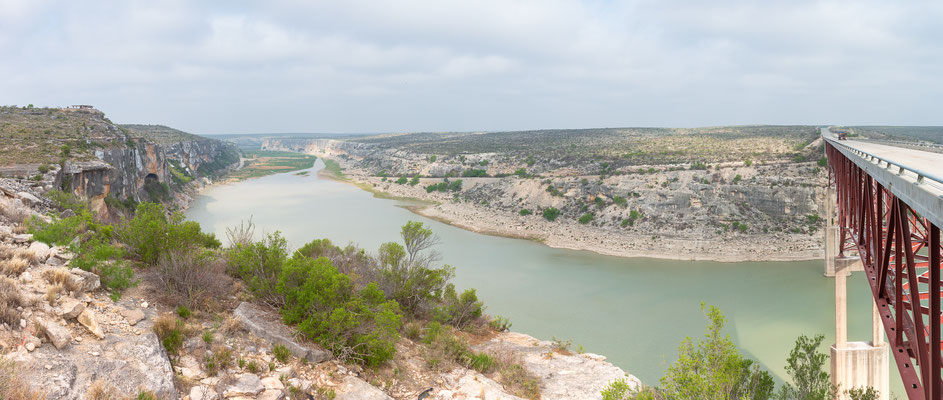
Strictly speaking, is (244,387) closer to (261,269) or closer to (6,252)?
(261,269)

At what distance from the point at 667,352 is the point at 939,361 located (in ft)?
38.7

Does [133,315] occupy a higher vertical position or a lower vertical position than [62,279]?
lower

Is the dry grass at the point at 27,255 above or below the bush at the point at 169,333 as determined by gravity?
above

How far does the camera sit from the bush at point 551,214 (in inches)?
1531

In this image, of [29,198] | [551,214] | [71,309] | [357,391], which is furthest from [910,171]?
[551,214]

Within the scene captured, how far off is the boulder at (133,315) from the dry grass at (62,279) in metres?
0.83

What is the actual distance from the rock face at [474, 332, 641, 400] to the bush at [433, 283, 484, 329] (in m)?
1.24

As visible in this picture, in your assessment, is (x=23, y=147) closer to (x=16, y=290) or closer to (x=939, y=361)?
(x=16, y=290)

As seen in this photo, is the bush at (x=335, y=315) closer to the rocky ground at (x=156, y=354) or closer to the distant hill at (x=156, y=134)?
the rocky ground at (x=156, y=354)

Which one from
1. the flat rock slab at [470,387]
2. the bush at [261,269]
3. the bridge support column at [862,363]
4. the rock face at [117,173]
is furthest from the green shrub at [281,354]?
the rock face at [117,173]

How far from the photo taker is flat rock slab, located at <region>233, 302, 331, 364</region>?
7.77 meters

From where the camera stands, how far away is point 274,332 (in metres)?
8.12

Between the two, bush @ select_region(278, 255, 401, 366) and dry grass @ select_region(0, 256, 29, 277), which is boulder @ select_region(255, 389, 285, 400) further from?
dry grass @ select_region(0, 256, 29, 277)

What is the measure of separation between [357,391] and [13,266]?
5.65m
